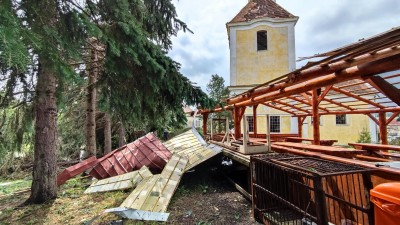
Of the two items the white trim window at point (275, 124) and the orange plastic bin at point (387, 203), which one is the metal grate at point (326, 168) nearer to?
the orange plastic bin at point (387, 203)

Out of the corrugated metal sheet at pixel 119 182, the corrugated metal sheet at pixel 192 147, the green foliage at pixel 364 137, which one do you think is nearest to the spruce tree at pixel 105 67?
the corrugated metal sheet at pixel 119 182

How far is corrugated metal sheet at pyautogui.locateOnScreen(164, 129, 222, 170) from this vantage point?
7.76 metres

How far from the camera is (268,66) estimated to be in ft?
55.1

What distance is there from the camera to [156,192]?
17.7 ft

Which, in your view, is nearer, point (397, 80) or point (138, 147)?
point (397, 80)

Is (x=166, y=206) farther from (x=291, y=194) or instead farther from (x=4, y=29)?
(x=4, y=29)

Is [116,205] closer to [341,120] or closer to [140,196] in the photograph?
[140,196]

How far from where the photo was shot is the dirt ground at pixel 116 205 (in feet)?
15.1

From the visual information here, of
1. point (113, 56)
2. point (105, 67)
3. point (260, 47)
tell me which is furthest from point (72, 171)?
point (260, 47)

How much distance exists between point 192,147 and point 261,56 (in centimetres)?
1015

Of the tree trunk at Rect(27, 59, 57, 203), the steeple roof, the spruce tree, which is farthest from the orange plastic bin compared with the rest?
the steeple roof

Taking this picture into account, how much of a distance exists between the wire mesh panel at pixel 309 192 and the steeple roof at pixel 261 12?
590 inches

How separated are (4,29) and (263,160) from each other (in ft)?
13.2

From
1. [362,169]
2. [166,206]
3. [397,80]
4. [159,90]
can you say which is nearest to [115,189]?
[166,206]
